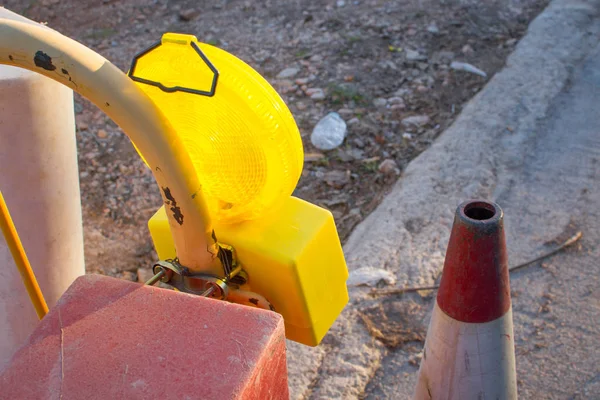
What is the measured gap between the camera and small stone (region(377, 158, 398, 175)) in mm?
3119

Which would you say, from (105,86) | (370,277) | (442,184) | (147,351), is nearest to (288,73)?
(442,184)

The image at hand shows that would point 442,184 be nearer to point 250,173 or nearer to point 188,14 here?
point 250,173

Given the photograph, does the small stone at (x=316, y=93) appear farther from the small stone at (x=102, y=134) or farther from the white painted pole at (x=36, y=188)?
the white painted pole at (x=36, y=188)

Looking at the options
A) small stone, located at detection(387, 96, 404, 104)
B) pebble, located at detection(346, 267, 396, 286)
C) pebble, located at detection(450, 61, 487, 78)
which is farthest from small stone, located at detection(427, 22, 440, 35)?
pebble, located at detection(346, 267, 396, 286)

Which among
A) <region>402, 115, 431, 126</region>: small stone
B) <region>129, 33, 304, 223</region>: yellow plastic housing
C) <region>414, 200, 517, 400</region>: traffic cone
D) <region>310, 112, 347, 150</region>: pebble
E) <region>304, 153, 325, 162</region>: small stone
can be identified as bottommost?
<region>402, 115, 431, 126</region>: small stone

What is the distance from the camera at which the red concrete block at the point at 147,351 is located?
1.03 meters

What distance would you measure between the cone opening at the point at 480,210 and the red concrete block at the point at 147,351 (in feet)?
1.82

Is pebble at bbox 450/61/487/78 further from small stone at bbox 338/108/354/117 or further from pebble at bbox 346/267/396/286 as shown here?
pebble at bbox 346/267/396/286

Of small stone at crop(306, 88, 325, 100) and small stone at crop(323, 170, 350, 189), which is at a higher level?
small stone at crop(306, 88, 325, 100)

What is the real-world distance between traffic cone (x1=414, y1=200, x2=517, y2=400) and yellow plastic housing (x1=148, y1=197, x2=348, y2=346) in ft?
0.89

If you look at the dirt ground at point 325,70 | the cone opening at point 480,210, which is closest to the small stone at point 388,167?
the dirt ground at point 325,70

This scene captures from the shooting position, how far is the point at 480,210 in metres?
1.46

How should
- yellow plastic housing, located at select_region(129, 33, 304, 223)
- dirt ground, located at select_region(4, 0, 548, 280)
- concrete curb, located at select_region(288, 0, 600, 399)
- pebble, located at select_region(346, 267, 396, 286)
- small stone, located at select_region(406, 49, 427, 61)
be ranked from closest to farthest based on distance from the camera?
yellow plastic housing, located at select_region(129, 33, 304, 223)
concrete curb, located at select_region(288, 0, 600, 399)
pebble, located at select_region(346, 267, 396, 286)
dirt ground, located at select_region(4, 0, 548, 280)
small stone, located at select_region(406, 49, 427, 61)

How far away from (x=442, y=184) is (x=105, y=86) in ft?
6.77
